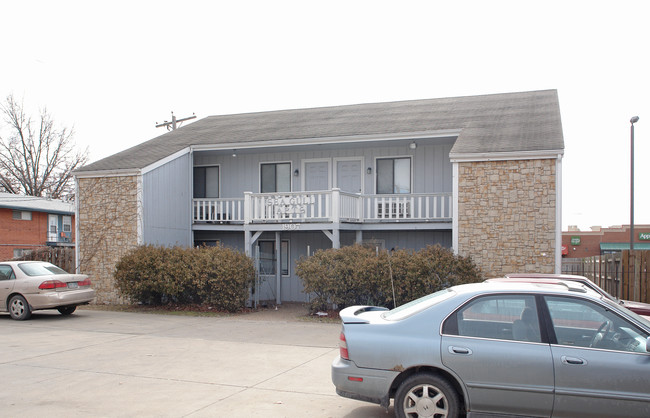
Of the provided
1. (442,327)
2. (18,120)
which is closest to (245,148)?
(442,327)

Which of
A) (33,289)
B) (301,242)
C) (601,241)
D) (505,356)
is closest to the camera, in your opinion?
(505,356)

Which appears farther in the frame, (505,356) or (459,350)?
(459,350)

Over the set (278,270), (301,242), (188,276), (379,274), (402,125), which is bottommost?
(278,270)

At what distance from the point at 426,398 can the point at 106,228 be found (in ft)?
49.8

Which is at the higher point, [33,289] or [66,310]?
[33,289]

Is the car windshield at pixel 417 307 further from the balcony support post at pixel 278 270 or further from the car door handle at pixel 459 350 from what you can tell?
the balcony support post at pixel 278 270

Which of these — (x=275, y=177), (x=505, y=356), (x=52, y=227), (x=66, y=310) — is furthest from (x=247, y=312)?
(x=52, y=227)

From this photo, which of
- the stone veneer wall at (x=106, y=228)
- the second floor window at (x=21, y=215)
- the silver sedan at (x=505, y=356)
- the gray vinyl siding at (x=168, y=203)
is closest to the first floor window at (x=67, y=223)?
the second floor window at (x=21, y=215)

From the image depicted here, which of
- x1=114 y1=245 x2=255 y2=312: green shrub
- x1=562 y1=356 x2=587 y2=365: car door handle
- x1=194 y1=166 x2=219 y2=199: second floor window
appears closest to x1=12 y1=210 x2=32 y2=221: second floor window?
x1=194 y1=166 x2=219 y2=199: second floor window

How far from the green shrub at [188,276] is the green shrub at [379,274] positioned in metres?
2.11

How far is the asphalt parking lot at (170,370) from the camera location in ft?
21.6

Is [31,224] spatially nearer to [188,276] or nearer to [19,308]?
[19,308]

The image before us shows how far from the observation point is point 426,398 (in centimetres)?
545

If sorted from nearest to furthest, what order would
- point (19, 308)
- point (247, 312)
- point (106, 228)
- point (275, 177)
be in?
1. point (19, 308)
2. point (247, 312)
3. point (106, 228)
4. point (275, 177)
